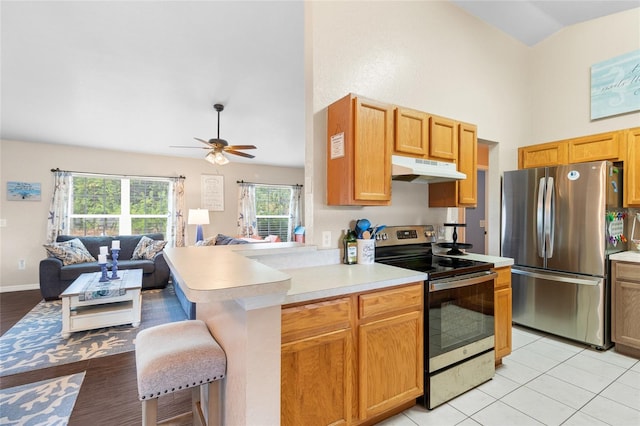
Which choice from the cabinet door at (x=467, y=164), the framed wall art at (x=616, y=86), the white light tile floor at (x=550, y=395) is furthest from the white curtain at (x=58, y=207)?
the framed wall art at (x=616, y=86)

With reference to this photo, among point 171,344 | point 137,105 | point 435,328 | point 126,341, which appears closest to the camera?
point 171,344

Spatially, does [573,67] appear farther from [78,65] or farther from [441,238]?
[78,65]

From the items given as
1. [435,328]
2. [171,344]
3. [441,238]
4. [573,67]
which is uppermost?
[573,67]

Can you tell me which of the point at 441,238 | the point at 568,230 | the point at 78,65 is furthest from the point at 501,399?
the point at 78,65

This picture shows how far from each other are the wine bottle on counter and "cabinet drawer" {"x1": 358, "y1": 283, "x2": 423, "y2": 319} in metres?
0.47

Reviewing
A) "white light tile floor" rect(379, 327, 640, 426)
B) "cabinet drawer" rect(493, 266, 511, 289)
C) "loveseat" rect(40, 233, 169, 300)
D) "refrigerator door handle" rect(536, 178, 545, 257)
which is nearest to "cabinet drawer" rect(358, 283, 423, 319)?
"white light tile floor" rect(379, 327, 640, 426)

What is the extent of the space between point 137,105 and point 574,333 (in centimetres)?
519

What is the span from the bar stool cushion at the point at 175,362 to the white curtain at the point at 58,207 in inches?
202

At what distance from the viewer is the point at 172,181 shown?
19.9ft

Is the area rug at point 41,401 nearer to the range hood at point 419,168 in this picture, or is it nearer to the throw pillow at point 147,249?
the range hood at point 419,168

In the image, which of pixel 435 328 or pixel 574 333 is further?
pixel 574 333

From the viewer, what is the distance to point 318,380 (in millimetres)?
1417

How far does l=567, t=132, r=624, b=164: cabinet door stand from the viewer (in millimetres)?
2785

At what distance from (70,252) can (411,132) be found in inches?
205
